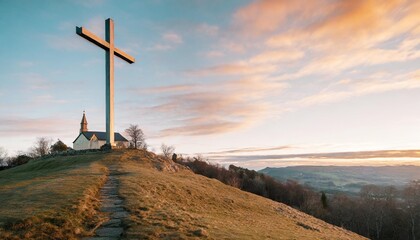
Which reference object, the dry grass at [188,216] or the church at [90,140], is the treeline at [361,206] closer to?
the church at [90,140]

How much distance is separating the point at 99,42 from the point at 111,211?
2329cm

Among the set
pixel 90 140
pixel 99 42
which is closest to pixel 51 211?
pixel 99 42

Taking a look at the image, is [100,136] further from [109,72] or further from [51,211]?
[51,211]

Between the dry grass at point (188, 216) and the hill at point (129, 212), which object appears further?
the dry grass at point (188, 216)

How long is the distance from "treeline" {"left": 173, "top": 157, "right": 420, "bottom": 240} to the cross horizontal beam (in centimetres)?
4906

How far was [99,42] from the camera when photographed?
3334 centimetres

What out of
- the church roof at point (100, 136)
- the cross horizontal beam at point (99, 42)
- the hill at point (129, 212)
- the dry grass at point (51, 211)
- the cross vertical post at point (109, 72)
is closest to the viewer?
the dry grass at point (51, 211)

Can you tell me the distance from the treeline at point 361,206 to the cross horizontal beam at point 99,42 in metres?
49.1

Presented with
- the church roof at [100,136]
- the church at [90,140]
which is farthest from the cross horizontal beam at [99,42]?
the church roof at [100,136]

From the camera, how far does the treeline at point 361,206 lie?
8250cm

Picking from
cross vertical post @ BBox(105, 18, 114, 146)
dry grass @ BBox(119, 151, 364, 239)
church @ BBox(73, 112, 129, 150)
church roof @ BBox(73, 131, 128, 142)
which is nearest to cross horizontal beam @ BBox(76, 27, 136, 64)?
cross vertical post @ BBox(105, 18, 114, 146)

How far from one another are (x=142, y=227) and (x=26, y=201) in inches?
309

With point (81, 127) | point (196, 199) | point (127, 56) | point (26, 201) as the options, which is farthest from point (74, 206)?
point (81, 127)

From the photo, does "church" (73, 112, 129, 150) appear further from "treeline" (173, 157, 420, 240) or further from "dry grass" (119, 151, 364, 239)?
"dry grass" (119, 151, 364, 239)
